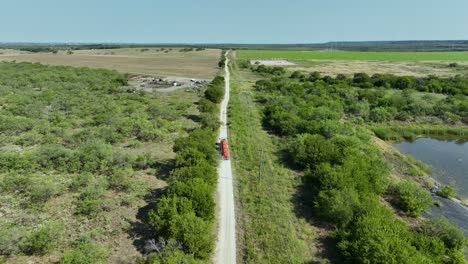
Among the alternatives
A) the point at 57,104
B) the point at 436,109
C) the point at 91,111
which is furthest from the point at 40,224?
the point at 436,109

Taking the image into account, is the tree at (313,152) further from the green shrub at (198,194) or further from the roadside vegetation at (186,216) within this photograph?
the green shrub at (198,194)

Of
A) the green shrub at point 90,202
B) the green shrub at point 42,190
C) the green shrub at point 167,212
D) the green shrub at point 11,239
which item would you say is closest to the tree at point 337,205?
the green shrub at point 167,212

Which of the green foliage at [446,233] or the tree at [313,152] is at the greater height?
the tree at [313,152]

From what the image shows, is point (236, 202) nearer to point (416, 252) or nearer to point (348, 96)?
point (416, 252)

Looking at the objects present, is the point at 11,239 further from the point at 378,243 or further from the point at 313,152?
the point at 313,152

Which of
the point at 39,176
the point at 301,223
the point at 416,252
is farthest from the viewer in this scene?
the point at 39,176

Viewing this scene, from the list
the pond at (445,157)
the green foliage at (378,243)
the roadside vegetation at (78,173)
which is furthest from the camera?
the pond at (445,157)

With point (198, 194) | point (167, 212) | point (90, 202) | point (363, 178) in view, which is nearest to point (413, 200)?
point (363, 178)
